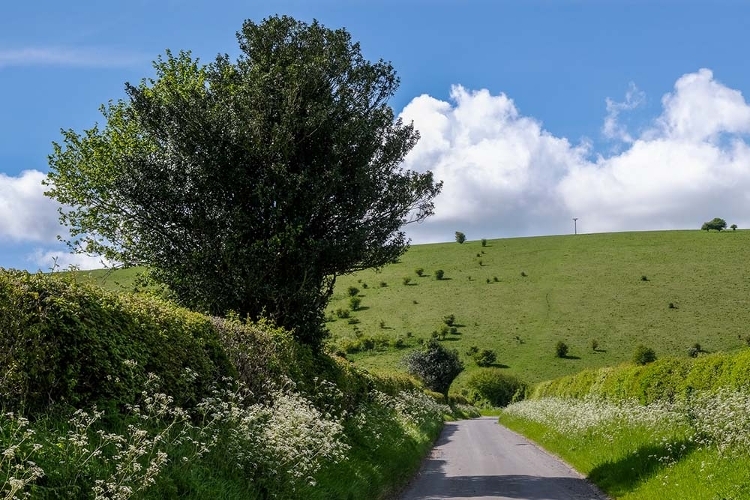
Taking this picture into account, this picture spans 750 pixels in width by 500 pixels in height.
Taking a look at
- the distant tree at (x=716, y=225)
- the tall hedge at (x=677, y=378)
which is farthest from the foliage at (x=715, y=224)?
the tall hedge at (x=677, y=378)

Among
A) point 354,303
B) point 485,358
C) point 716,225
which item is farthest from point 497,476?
point 716,225

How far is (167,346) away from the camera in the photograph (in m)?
10.1

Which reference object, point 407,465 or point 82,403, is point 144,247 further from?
point 82,403

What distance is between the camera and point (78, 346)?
8.06m

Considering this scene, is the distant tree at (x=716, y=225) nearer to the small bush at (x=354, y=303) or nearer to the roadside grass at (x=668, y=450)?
the small bush at (x=354, y=303)

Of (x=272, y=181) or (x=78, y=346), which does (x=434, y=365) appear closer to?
(x=272, y=181)

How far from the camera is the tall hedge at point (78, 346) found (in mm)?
7227

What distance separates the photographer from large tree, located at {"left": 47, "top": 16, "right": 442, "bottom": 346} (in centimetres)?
1983

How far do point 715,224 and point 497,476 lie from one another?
159027 mm

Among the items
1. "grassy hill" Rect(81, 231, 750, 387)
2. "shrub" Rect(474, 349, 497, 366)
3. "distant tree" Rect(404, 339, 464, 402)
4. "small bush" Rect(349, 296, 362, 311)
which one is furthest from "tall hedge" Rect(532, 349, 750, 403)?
"small bush" Rect(349, 296, 362, 311)

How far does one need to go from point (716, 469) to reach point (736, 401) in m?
3.12

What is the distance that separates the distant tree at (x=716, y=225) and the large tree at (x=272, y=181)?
15057cm

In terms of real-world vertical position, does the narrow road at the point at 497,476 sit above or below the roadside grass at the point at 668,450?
below

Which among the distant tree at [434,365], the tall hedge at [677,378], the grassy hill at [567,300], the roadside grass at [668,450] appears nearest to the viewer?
the roadside grass at [668,450]
